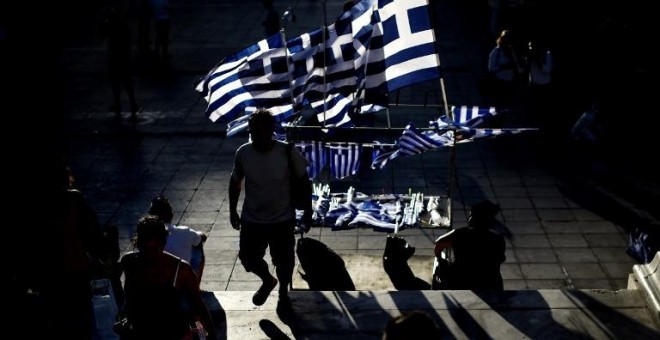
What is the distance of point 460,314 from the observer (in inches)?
243

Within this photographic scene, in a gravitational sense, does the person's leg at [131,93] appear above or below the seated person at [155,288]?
below

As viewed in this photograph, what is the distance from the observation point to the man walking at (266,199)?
20.0 feet

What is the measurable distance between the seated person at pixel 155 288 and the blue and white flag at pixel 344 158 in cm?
330

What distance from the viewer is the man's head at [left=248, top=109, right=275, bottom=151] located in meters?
5.91

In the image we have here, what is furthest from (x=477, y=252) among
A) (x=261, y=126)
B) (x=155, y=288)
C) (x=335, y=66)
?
(x=155, y=288)

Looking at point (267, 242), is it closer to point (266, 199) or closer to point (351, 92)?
point (266, 199)

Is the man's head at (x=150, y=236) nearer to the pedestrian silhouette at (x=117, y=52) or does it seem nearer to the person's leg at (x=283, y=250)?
the person's leg at (x=283, y=250)

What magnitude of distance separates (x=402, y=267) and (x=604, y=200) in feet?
13.9

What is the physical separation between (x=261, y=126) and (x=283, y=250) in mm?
1201

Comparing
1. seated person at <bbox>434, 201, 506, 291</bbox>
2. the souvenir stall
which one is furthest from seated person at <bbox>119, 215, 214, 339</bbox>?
the souvenir stall

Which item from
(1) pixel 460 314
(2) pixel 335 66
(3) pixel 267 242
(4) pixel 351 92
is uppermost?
(2) pixel 335 66

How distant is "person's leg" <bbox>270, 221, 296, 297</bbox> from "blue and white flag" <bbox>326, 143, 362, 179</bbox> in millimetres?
1767

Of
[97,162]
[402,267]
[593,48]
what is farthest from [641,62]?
[97,162]

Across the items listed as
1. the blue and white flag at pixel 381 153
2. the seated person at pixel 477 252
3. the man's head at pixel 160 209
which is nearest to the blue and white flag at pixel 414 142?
the blue and white flag at pixel 381 153
